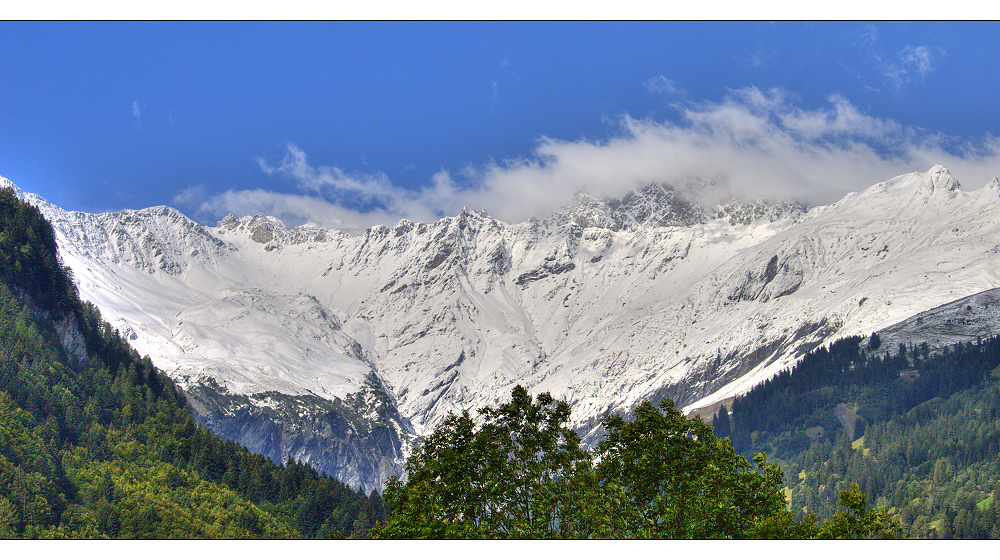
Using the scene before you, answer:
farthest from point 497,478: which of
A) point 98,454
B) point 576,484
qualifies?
point 98,454

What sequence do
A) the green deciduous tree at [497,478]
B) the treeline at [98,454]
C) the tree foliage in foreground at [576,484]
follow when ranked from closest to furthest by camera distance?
the tree foliage in foreground at [576,484], the green deciduous tree at [497,478], the treeline at [98,454]

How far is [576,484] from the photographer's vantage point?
65.4 m

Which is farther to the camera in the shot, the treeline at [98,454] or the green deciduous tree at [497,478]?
the treeline at [98,454]

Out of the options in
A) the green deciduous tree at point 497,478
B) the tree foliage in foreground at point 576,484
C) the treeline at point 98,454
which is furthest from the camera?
the treeline at point 98,454

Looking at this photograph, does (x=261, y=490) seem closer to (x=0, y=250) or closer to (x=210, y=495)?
(x=210, y=495)

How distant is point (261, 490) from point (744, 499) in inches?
5357

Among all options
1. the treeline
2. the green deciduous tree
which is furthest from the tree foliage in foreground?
the treeline

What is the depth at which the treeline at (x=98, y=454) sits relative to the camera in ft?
406

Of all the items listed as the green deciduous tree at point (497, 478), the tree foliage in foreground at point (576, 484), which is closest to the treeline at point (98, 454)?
the green deciduous tree at point (497, 478)

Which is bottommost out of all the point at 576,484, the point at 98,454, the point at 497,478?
the point at 576,484

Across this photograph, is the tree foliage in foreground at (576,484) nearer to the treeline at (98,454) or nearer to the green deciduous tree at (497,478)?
the green deciduous tree at (497,478)

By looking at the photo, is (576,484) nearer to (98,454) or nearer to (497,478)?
(497,478)

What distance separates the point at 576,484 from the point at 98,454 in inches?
4184

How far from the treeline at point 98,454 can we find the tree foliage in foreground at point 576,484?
34479mm
